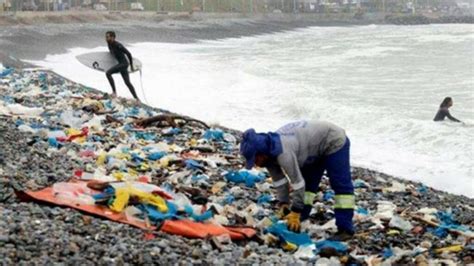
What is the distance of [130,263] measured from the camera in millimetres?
4891

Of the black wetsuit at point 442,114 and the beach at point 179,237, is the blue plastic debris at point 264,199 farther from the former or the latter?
the black wetsuit at point 442,114

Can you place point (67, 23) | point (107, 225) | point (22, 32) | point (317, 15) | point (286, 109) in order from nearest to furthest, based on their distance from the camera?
point (107, 225), point (286, 109), point (22, 32), point (67, 23), point (317, 15)

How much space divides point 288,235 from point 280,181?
53cm

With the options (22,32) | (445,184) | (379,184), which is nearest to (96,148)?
(379,184)

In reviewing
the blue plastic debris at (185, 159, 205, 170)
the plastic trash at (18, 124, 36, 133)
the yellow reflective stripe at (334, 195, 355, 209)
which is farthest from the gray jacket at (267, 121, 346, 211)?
the plastic trash at (18, 124, 36, 133)

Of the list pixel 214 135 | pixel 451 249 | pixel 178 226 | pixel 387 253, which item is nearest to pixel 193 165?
pixel 214 135

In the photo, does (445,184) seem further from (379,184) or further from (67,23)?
(67,23)

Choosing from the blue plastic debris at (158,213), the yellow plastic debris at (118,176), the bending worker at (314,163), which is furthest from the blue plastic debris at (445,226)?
the yellow plastic debris at (118,176)

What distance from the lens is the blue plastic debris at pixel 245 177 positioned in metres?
8.24

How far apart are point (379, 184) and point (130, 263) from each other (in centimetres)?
547

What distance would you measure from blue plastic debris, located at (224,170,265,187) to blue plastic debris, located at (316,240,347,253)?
7.31 feet

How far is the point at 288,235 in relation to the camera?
6.11 m

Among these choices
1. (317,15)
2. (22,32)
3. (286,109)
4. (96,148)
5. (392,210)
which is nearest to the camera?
(392,210)

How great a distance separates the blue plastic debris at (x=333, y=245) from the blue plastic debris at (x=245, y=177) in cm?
223
